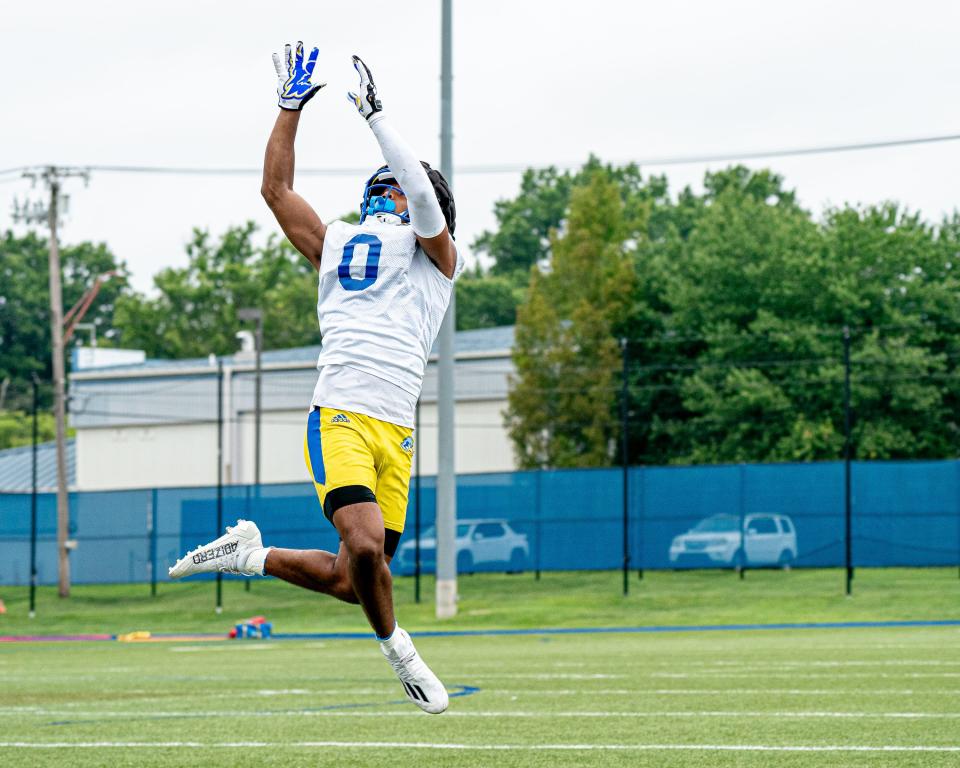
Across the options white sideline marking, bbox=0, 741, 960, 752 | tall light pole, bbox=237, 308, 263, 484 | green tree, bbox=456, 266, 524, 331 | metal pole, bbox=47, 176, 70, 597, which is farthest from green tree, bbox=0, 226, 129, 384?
white sideline marking, bbox=0, 741, 960, 752

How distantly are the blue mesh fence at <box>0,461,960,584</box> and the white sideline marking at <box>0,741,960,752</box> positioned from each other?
861 inches

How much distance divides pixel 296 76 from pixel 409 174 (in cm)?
83

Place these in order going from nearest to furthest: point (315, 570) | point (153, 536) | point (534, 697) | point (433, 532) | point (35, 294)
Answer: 1. point (315, 570)
2. point (534, 697)
3. point (433, 532)
4. point (153, 536)
5. point (35, 294)

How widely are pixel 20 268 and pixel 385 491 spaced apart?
293 feet

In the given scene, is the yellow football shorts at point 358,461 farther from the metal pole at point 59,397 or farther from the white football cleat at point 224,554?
the metal pole at point 59,397

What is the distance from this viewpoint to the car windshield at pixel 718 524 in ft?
98.9

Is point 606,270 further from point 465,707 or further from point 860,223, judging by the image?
point 465,707

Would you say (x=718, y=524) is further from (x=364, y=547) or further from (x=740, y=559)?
(x=364, y=547)

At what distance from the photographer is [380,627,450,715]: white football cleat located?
6.80 m

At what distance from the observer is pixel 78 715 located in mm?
10891

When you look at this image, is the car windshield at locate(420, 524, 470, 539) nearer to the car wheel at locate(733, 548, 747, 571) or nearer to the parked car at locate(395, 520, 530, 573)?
the parked car at locate(395, 520, 530, 573)

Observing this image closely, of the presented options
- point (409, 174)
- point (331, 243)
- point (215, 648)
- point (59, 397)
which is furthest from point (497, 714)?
point (59, 397)

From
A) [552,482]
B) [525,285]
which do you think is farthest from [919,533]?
[525,285]

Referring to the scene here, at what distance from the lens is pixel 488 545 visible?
3125 centimetres
